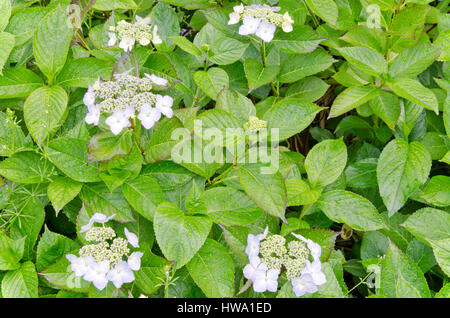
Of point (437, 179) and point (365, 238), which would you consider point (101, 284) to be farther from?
point (437, 179)

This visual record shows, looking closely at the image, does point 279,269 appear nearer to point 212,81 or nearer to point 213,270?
point 213,270

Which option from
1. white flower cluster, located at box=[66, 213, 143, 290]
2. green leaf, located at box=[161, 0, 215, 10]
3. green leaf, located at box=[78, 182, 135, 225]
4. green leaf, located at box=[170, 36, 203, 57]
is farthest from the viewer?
green leaf, located at box=[161, 0, 215, 10]

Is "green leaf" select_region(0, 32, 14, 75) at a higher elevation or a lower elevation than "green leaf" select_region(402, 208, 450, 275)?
higher

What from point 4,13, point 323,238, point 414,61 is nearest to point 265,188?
point 323,238

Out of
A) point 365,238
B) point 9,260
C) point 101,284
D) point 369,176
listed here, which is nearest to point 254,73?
point 369,176

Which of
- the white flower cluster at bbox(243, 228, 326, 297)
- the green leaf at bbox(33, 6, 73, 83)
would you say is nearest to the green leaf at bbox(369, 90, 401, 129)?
the white flower cluster at bbox(243, 228, 326, 297)

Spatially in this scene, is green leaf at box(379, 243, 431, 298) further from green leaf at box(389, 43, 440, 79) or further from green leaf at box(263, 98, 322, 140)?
green leaf at box(389, 43, 440, 79)
